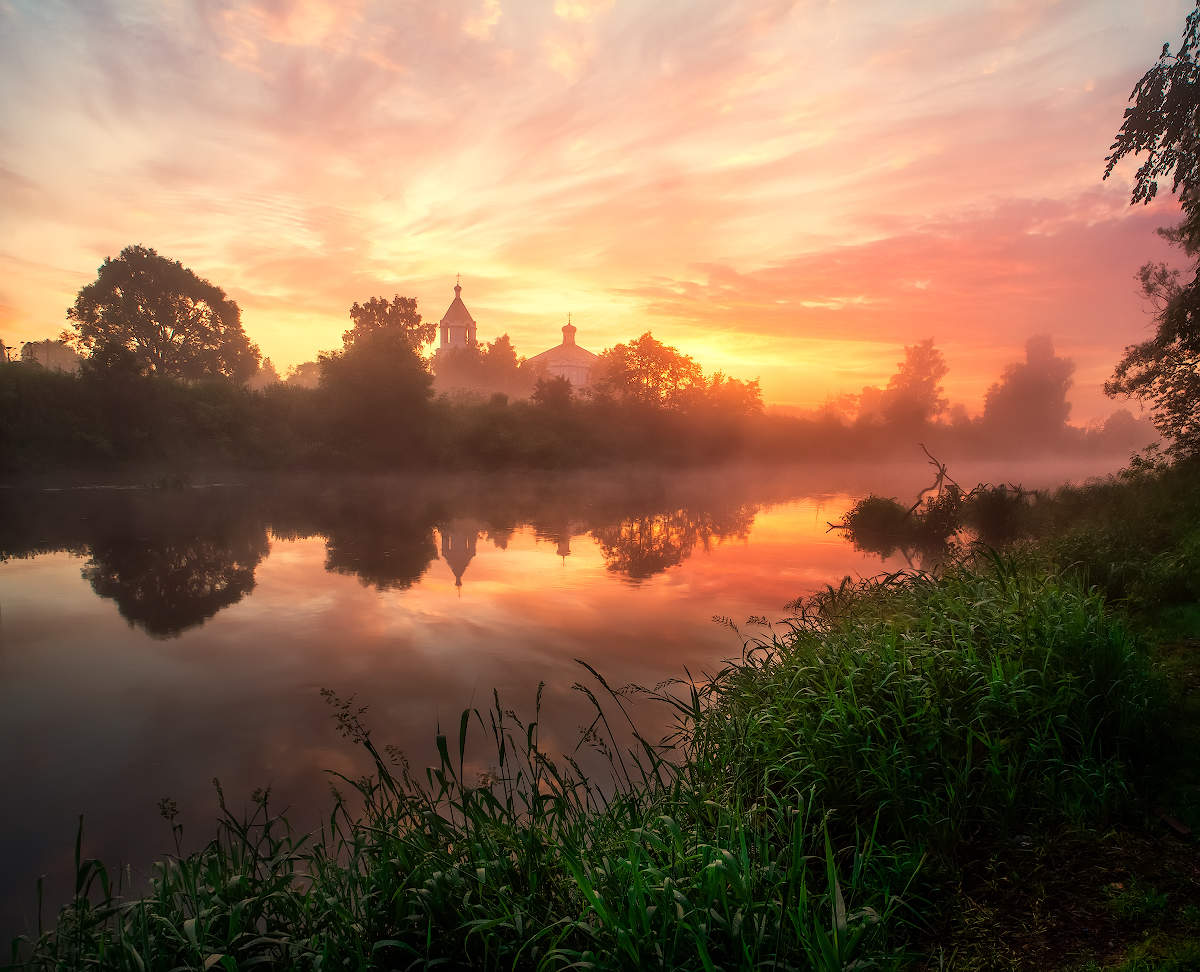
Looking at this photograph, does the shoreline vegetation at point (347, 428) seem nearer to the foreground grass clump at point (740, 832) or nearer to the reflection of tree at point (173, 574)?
the reflection of tree at point (173, 574)

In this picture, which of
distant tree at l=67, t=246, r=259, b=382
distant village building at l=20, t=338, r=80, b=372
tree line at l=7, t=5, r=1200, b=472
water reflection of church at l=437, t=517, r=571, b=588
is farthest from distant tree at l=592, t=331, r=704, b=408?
distant village building at l=20, t=338, r=80, b=372

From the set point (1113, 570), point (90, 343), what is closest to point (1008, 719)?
point (1113, 570)

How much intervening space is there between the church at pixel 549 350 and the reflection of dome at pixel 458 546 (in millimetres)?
75766

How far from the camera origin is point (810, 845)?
4379 mm

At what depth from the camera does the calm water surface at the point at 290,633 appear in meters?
6.40

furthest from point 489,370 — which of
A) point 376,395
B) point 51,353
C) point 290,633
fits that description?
point 290,633

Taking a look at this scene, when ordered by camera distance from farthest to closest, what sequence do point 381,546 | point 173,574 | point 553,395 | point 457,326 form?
point 457,326, point 553,395, point 381,546, point 173,574

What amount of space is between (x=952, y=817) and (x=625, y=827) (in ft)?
6.95

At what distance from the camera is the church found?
10075 cm

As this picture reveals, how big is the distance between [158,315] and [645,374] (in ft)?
122

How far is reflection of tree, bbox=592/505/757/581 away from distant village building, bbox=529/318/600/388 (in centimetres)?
7512

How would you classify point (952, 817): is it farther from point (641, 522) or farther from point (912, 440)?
point (912, 440)

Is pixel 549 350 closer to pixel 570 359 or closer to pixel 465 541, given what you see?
pixel 570 359

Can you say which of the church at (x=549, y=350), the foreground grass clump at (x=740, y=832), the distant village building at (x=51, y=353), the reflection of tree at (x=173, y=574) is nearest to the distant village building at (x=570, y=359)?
→ the church at (x=549, y=350)
